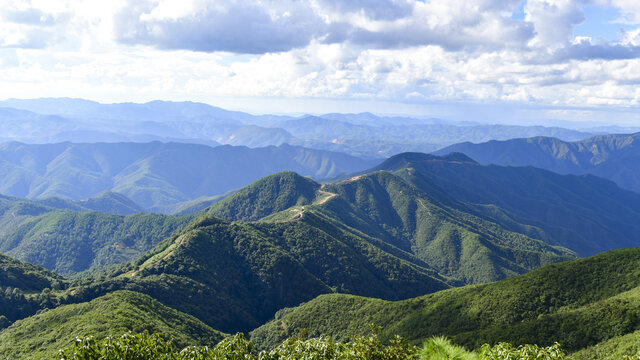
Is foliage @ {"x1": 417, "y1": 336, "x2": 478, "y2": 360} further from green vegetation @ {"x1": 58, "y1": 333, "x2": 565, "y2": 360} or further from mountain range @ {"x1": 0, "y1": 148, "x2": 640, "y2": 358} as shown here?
mountain range @ {"x1": 0, "y1": 148, "x2": 640, "y2": 358}

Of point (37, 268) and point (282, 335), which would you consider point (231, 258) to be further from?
point (37, 268)

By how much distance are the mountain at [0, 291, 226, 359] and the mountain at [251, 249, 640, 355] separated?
30952 millimetres

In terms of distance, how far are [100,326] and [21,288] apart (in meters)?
67.4

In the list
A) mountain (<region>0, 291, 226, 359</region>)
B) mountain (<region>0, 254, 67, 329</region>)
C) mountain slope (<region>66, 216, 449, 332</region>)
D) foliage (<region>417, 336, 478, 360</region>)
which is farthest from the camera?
mountain slope (<region>66, 216, 449, 332</region>)

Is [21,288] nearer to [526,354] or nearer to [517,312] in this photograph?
[526,354]

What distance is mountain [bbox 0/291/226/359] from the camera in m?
74.9

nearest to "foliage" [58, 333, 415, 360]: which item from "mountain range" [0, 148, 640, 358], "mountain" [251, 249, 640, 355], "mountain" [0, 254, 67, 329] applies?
"mountain range" [0, 148, 640, 358]

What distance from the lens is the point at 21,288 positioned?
120 m

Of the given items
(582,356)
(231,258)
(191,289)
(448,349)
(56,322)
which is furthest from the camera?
(231,258)

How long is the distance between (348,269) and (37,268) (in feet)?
429

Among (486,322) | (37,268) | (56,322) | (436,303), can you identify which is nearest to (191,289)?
(56,322)

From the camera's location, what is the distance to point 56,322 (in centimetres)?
8769

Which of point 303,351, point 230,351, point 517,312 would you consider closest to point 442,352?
point 303,351

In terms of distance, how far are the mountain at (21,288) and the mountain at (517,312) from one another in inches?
2653
